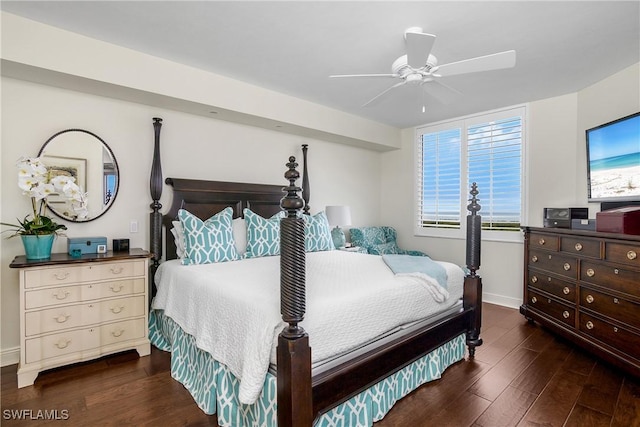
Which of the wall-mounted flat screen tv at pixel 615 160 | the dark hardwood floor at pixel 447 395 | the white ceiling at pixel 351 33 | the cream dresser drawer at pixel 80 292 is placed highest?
the white ceiling at pixel 351 33

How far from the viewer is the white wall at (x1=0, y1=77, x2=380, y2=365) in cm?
257

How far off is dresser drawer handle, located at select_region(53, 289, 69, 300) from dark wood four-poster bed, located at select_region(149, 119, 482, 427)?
26.8 inches

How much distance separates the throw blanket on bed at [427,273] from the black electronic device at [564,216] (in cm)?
167

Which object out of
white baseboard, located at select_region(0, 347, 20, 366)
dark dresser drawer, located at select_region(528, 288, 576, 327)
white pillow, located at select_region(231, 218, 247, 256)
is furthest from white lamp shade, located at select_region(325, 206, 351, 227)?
white baseboard, located at select_region(0, 347, 20, 366)

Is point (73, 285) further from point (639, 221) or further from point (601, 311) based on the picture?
point (639, 221)

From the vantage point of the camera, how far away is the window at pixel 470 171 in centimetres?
419

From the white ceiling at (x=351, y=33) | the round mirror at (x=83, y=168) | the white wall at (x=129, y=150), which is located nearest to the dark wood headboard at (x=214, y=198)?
the white wall at (x=129, y=150)

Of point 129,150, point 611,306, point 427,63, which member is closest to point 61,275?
point 129,150

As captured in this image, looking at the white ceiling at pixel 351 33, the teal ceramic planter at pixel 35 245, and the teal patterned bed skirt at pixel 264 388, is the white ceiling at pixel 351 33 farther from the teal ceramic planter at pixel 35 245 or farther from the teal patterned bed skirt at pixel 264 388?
the teal patterned bed skirt at pixel 264 388

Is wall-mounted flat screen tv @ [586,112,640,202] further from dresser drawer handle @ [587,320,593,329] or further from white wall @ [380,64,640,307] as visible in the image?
dresser drawer handle @ [587,320,593,329]

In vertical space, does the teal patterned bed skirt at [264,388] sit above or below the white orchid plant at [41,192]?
below

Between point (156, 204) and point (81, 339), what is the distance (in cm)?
128

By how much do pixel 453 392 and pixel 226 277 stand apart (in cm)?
179

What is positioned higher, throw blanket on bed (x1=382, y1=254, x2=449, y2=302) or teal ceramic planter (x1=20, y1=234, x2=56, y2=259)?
teal ceramic planter (x1=20, y1=234, x2=56, y2=259)
